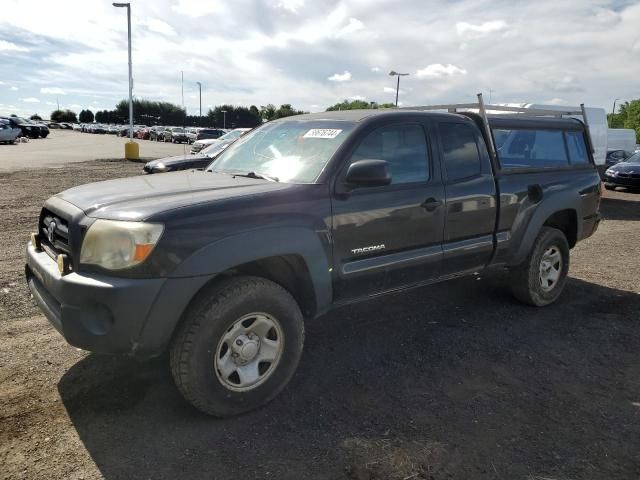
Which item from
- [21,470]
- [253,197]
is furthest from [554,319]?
[21,470]

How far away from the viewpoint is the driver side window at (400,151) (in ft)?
11.9

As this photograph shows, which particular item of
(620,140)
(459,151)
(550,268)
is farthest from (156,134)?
(459,151)

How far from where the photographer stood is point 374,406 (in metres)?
3.19

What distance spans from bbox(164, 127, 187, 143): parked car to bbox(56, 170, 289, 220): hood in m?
44.3

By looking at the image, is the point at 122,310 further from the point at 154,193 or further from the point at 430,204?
the point at 430,204

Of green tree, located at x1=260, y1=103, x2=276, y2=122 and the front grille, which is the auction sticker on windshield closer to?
the front grille

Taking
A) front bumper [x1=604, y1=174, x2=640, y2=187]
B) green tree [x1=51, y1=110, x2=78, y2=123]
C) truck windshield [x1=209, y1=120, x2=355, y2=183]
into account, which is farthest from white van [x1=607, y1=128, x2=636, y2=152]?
green tree [x1=51, y1=110, x2=78, y2=123]

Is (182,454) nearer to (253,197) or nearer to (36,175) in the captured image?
(253,197)

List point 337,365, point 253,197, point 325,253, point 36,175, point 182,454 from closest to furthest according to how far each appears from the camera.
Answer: point 182,454, point 253,197, point 325,253, point 337,365, point 36,175

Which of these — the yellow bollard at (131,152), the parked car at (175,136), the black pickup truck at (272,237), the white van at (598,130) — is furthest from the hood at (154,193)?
the parked car at (175,136)

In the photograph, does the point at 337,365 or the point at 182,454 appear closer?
→ the point at 182,454

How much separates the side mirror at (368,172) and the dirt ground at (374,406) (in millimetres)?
1391

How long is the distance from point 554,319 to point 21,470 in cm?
442

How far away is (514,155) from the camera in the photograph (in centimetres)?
477
